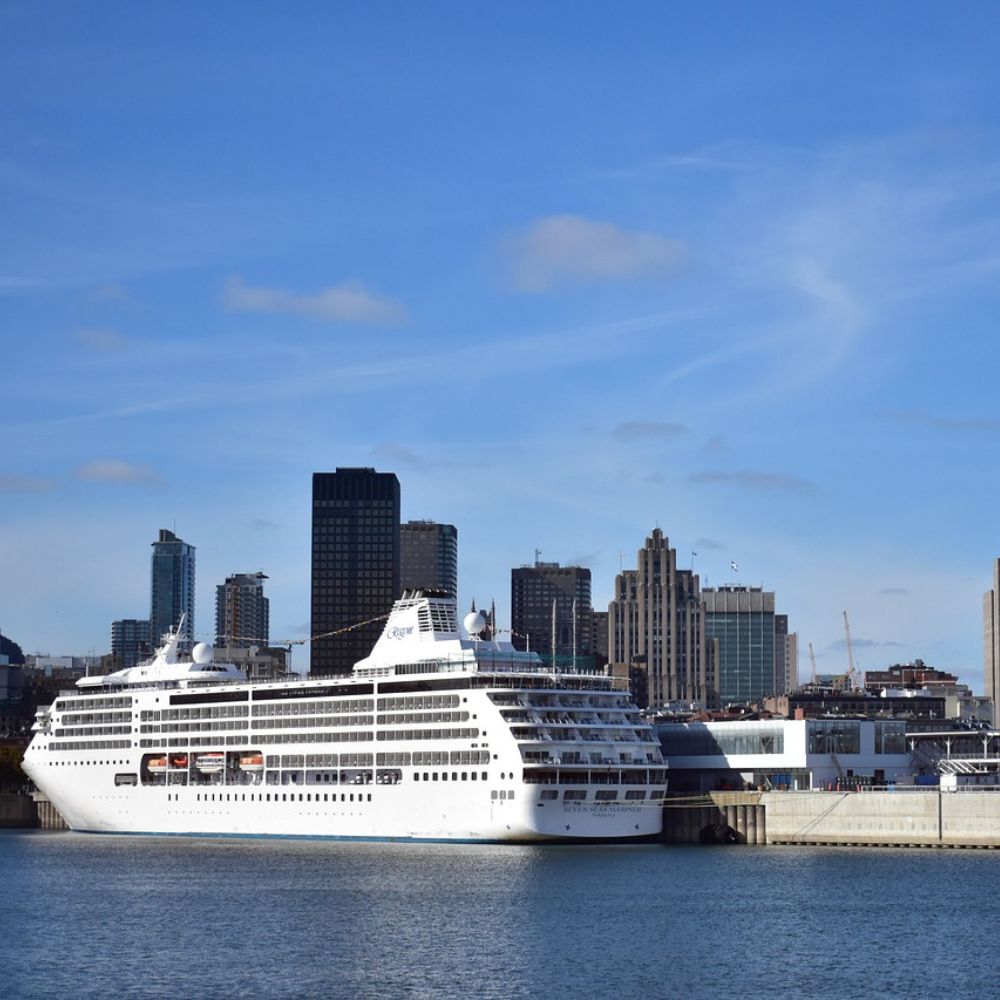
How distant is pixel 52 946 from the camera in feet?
274

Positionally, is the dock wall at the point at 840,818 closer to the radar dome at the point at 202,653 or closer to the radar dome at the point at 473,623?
the radar dome at the point at 473,623

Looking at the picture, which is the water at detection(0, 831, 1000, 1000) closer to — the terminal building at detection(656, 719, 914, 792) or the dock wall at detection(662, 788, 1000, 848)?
the dock wall at detection(662, 788, 1000, 848)

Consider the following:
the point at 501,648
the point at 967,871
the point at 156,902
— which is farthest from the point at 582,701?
the point at 156,902

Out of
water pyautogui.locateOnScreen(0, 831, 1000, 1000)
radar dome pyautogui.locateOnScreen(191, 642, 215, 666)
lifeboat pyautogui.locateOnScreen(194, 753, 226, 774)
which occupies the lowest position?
water pyautogui.locateOnScreen(0, 831, 1000, 1000)

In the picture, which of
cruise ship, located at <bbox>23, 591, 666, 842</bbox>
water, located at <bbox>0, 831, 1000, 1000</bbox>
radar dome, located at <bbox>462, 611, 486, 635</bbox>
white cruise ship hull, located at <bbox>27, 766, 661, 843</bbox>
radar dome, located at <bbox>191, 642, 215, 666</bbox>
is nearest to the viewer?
water, located at <bbox>0, 831, 1000, 1000</bbox>

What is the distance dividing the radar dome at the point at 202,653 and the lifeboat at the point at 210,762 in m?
13.1

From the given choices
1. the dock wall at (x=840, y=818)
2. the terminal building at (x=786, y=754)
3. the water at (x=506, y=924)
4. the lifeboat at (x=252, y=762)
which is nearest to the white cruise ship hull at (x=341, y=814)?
the lifeboat at (x=252, y=762)

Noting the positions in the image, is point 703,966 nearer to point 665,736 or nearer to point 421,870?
point 421,870

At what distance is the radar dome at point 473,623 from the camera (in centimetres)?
14438

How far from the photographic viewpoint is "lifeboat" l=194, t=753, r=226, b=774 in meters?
152

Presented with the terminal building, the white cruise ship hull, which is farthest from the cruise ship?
the terminal building

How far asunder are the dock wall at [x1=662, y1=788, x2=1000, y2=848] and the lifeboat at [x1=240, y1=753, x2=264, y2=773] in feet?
108

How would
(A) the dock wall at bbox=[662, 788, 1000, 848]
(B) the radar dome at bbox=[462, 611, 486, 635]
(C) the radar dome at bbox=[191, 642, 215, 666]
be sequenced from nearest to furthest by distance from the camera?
1. (A) the dock wall at bbox=[662, 788, 1000, 848]
2. (B) the radar dome at bbox=[462, 611, 486, 635]
3. (C) the radar dome at bbox=[191, 642, 215, 666]

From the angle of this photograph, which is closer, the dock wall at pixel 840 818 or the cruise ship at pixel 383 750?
the dock wall at pixel 840 818
